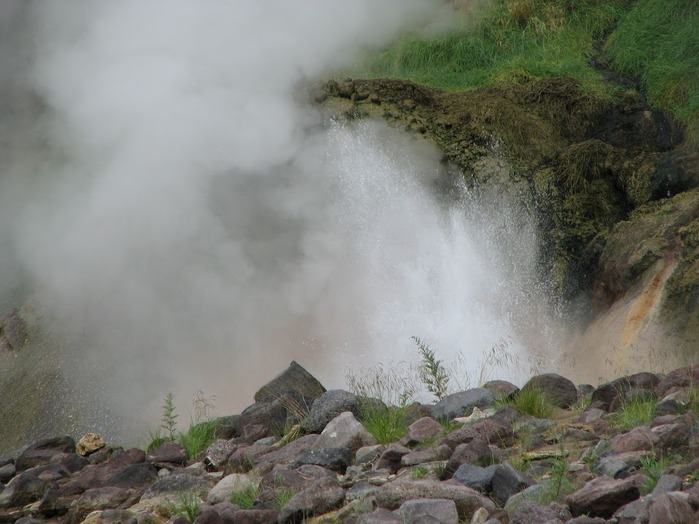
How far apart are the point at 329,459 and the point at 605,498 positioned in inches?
51.4

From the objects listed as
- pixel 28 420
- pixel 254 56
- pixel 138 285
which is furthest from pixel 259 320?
pixel 254 56

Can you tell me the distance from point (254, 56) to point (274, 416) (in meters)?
4.25

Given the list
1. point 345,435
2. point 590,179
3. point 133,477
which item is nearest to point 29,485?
point 133,477

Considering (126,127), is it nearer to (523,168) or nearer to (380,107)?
(380,107)

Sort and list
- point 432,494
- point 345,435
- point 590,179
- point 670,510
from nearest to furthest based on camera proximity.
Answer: point 670,510
point 432,494
point 345,435
point 590,179

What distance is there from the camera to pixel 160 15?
8.53m

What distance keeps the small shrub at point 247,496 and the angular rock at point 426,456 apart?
0.57 metres

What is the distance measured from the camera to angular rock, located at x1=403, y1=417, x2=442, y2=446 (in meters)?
3.90

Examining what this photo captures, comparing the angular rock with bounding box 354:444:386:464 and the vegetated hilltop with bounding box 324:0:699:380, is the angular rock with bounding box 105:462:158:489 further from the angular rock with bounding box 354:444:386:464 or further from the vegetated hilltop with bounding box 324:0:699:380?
the vegetated hilltop with bounding box 324:0:699:380

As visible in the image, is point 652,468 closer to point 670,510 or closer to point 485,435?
point 670,510

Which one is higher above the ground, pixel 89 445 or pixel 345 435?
pixel 89 445

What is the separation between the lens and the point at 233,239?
748 cm

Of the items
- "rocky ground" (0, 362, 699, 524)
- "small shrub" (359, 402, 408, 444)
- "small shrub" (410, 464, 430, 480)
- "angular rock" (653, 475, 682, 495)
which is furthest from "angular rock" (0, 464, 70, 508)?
"angular rock" (653, 475, 682, 495)

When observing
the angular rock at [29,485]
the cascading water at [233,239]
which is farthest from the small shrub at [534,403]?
the angular rock at [29,485]
